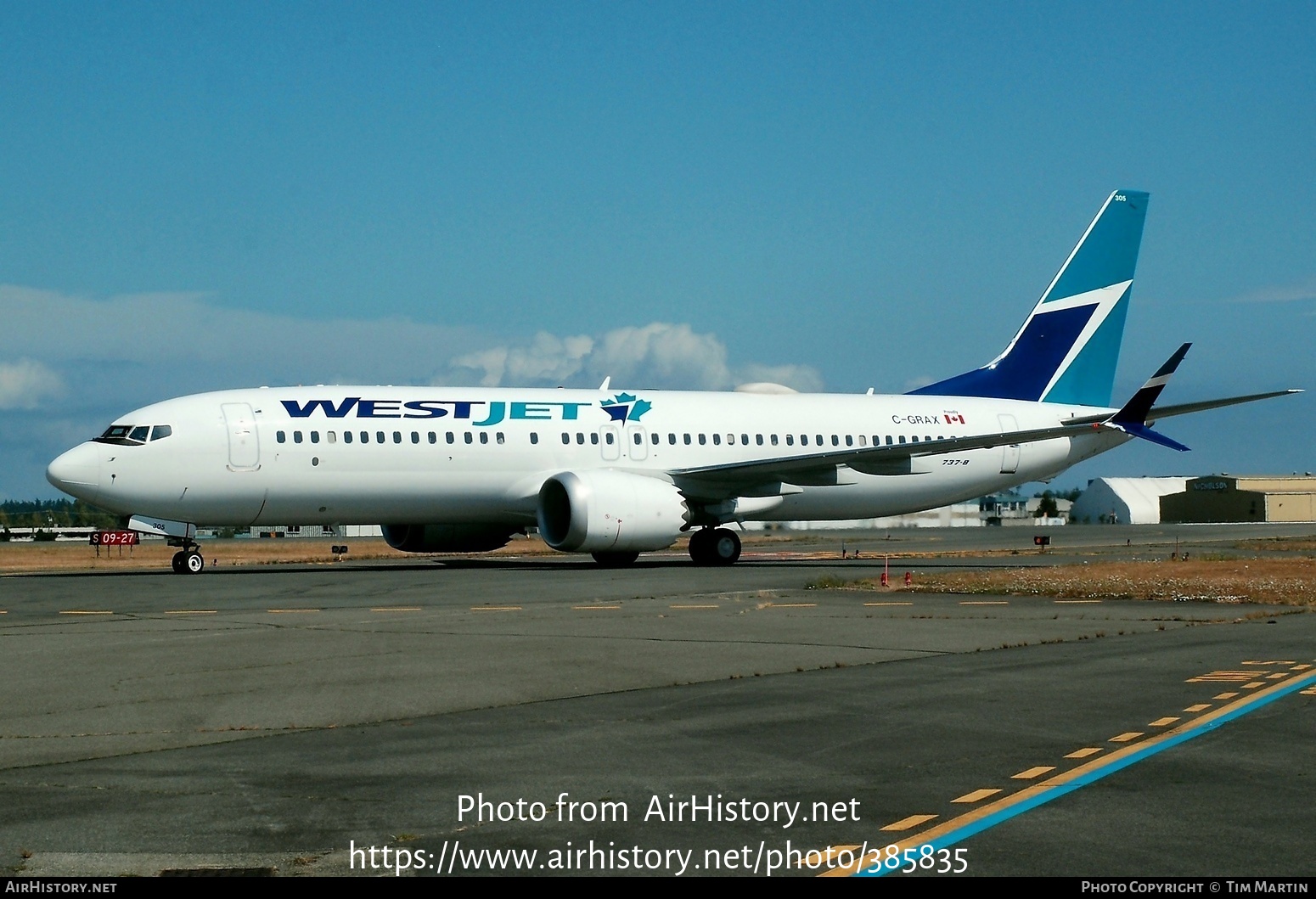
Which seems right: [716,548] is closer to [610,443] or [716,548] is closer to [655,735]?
[610,443]

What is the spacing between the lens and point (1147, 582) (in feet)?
82.6

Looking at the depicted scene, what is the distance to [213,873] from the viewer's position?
19.4 feet

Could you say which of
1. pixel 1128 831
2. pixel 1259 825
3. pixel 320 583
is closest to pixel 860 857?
pixel 1128 831

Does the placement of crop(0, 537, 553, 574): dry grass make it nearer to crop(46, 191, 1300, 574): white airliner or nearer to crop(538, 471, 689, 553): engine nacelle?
crop(46, 191, 1300, 574): white airliner

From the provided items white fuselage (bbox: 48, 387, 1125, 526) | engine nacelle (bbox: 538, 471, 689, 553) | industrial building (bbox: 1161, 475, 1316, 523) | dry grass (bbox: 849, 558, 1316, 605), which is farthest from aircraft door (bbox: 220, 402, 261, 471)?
industrial building (bbox: 1161, 475, 1316, 523)

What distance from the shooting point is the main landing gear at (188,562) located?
31.2 metres

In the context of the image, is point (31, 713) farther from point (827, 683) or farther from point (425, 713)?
point (827, 683)

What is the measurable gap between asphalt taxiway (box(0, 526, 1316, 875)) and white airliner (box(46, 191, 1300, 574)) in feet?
34.8

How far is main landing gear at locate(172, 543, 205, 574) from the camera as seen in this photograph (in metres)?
31.2

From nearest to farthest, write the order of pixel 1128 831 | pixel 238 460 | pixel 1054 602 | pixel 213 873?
pixel 213 873 < pixel 1128 831 < pixel 1054 602 < pixel 238 460

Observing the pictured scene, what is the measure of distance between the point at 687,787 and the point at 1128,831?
2.37 m

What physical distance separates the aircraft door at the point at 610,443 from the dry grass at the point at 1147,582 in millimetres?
9432

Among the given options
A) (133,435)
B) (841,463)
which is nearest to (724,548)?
(841,463)

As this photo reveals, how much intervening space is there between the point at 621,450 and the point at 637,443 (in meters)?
0.50
